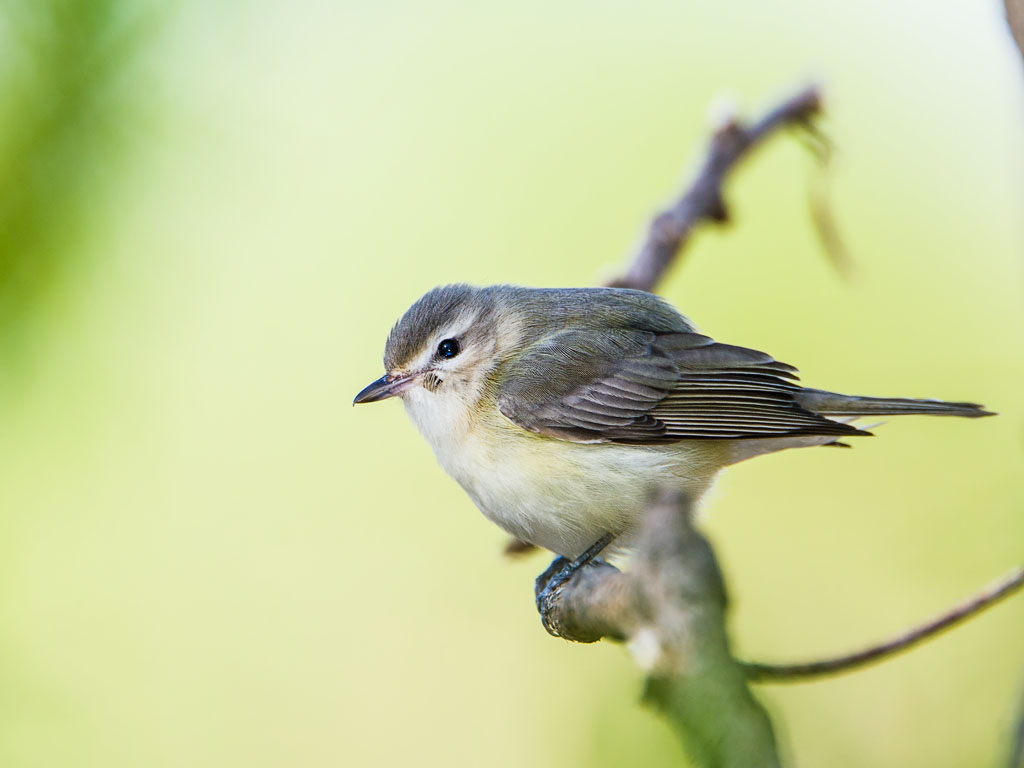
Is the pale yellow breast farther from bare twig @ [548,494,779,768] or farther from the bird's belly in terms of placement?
bare twig @ [548,494,779,768]

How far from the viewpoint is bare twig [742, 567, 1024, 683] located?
Answer: 51.6 inches

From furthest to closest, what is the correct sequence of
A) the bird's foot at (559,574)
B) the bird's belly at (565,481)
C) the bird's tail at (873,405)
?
the bird's belly at (565,481) → the bird's foot at (559,574) → the bird's tail at (873,405)

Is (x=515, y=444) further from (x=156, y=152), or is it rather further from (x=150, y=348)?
(x=150, y=348)

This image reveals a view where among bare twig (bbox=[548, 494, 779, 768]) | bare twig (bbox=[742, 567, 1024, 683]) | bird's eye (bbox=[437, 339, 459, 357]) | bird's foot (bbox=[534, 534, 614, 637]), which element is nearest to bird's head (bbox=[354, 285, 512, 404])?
bird's eye (bbox=[437, 339, 459, 357])

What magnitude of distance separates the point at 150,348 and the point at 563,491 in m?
1.87

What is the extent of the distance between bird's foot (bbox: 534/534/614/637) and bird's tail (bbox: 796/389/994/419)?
610 millimetres

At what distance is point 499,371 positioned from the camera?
97.6 inches

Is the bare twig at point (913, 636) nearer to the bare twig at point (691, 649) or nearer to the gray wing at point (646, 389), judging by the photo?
the bare twig at point (691, 649)

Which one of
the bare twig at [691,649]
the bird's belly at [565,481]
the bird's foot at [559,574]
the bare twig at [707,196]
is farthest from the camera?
the bare twig at [707,196]

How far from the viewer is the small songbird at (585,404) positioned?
221cm

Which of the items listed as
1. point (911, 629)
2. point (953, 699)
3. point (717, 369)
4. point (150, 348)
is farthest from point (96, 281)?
point (953, 699)

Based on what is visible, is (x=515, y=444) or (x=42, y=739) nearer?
(x=515, y=444)

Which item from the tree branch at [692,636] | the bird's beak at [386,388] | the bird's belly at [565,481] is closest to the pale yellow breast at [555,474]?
the bird's belly at [565,481]

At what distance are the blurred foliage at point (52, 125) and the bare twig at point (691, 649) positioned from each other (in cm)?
195
